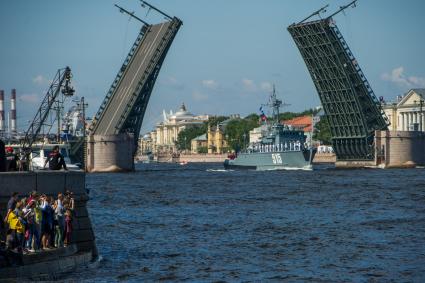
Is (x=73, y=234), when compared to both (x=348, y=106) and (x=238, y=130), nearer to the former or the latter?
(x=348, y=106)

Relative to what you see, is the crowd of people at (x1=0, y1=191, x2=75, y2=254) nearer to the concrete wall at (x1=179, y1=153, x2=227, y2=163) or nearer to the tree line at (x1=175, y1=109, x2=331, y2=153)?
the tree line at (x1=175, y1=109, x2=331, y2=153)

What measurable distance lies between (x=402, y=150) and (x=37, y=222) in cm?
5710

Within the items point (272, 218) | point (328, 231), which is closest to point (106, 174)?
point (272, 218)

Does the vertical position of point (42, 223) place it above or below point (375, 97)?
below

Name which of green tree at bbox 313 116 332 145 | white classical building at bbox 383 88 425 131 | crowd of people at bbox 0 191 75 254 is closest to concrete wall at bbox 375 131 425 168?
white classical building at bbox 383 88 425 131

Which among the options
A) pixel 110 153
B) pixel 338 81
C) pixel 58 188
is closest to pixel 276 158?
pixel 110 153

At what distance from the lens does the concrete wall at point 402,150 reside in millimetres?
67688

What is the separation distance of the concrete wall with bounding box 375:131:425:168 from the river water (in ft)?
88.8

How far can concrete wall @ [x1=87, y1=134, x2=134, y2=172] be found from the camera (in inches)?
2485

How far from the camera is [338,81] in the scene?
54.9 m

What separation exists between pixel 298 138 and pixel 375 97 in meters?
18.3

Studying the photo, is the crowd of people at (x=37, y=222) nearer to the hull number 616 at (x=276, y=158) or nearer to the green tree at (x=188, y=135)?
the hull number 616 at (x=276, y=158)

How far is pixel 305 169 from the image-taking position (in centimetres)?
7225

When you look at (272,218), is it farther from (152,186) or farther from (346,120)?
(346,120)
